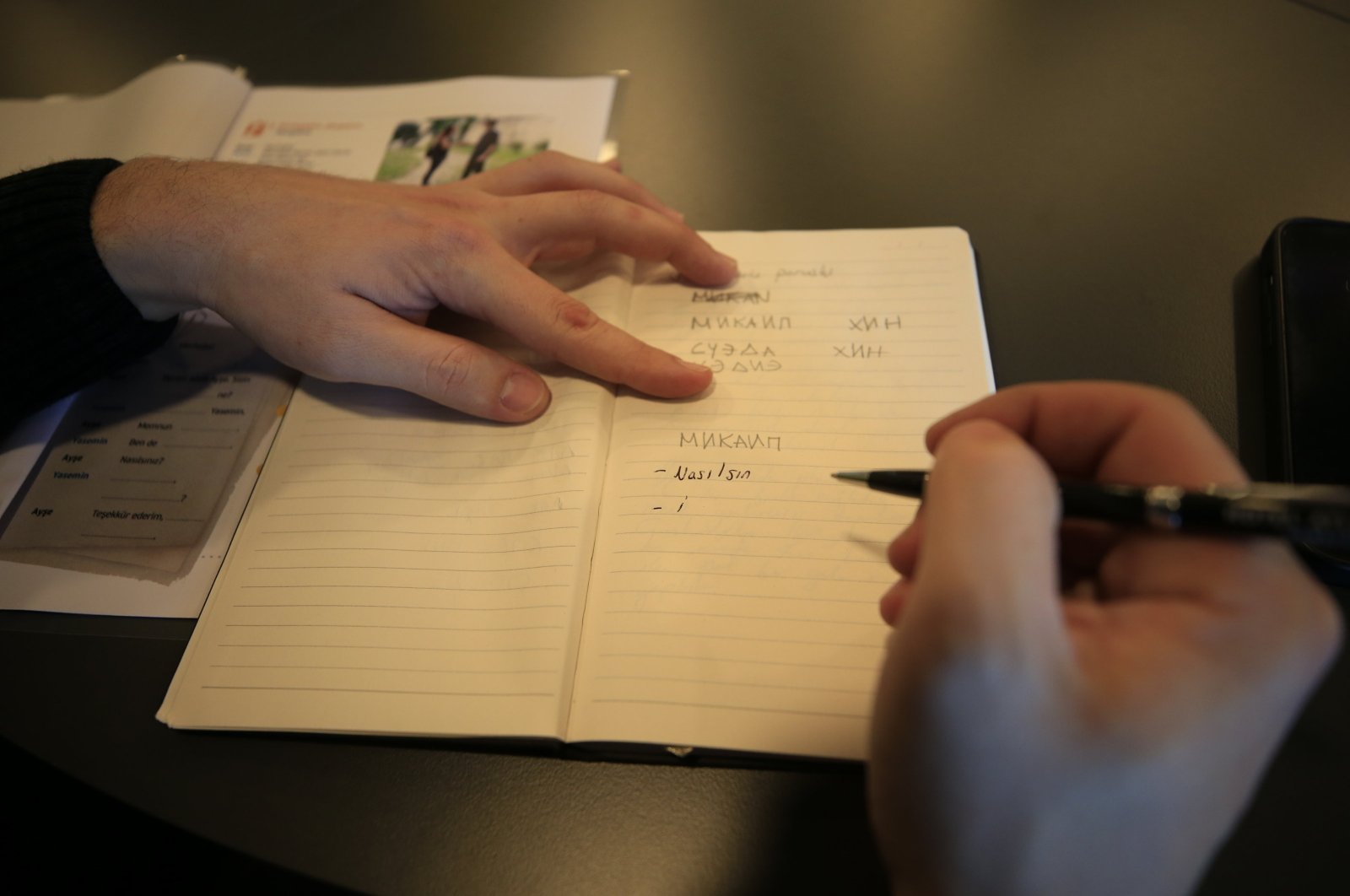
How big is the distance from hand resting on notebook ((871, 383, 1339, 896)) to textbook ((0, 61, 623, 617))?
552 millimetres

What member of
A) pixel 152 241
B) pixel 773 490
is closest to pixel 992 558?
pixel 773 490

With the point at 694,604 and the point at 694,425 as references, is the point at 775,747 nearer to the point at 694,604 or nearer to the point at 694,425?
the point at 694,604

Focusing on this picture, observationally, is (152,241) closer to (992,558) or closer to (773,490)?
(773,490)

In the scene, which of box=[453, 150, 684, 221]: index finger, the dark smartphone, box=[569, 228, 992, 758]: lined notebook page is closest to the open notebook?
box=[569, 228, 992, 758]: lined notebook page

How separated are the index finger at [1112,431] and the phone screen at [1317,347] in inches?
7.3

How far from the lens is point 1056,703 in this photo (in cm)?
29

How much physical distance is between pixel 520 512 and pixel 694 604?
161 millimetres

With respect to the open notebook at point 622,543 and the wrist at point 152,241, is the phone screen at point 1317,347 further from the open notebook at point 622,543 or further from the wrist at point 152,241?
the wrist at point 152,241

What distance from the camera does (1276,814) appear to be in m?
0.43

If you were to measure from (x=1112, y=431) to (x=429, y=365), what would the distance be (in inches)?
19.8

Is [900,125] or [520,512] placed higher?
[900,125]

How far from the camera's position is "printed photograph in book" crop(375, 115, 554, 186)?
2.71 feet

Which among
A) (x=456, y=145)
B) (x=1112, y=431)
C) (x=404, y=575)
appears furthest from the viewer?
(x=456, y=145)

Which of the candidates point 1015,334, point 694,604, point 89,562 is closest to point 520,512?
point 694,604
